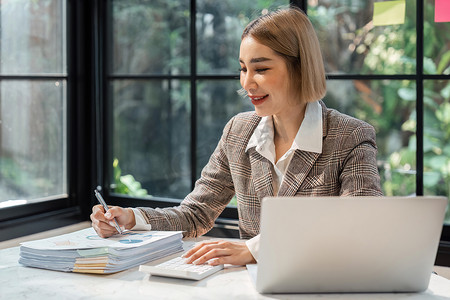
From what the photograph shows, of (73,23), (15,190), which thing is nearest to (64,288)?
(15,190)

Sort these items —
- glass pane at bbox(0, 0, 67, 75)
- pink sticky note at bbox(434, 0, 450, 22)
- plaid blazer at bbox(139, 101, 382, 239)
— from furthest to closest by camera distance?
glass pane at bbox(0, 0, 67, 75)
pink sticky note at bbox(434, 0, 450, 22)
plaid blazer at bbox(139, 101, 382, 239)

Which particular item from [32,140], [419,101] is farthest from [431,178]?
[32,140]

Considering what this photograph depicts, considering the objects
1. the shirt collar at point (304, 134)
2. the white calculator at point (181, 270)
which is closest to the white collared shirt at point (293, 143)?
the shirt collar at point (304, 134)

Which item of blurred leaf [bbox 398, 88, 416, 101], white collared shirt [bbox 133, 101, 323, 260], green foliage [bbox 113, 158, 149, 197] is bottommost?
green foliage [bbox 113, 158, 149, 197]

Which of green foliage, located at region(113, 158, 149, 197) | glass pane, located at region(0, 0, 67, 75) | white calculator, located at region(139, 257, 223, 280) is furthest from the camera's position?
green foliage, located at region(113, 158, 149, 197)

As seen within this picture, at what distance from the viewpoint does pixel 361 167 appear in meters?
1.80

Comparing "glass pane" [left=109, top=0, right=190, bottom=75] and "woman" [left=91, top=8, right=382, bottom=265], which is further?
"glass pane" [left=109, top=0, right=190, bottom=75]

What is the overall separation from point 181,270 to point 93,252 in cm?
25

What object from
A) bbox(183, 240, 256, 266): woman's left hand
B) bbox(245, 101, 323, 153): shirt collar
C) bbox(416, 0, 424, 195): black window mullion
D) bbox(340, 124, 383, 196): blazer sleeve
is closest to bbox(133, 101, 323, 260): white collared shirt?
bbox(245, 101, 323, 153): shirt collar

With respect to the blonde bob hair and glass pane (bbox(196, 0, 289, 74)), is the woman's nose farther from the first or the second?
glass pane (bbox(196, 0, 289, 74))

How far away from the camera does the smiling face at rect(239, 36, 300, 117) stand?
75.7 inches

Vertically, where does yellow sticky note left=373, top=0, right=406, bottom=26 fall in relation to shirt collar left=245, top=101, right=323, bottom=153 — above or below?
above

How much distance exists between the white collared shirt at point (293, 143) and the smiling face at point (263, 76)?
0.10 meters

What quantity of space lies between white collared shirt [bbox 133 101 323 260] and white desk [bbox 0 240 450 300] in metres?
0.41
